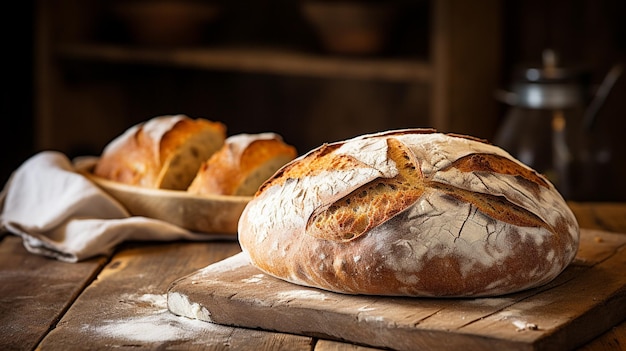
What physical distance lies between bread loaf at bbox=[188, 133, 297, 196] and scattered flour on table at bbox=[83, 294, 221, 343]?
408 mm

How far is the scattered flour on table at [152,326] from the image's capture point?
115cm

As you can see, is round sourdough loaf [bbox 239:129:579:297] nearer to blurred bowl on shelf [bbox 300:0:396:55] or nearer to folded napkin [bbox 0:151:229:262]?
folded napkin [bbox 0:151:229:262]

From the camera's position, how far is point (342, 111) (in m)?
3.27

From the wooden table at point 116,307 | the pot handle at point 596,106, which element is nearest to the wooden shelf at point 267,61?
the pot handle at point 596,106

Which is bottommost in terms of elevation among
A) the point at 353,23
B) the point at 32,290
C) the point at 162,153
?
the point at 32,290

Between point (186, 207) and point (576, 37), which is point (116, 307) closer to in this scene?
point (186, 207)

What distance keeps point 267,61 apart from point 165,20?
0.43 meters

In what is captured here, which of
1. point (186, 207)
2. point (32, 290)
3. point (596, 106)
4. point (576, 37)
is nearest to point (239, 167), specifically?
point (186, 207)

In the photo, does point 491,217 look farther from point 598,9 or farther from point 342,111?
point 342,111

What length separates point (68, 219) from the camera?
1.66 meters

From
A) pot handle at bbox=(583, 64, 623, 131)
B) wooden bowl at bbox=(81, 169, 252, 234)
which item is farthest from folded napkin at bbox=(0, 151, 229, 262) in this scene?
pot handle at bbox=(583, 64, 623, 131)

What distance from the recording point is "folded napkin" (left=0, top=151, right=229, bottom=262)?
1.59m

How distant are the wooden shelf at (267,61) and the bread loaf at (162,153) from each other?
3.13ft

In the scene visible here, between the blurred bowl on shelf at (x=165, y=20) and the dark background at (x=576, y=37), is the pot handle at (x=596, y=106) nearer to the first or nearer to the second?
the dark background at (x=576, y=37)
